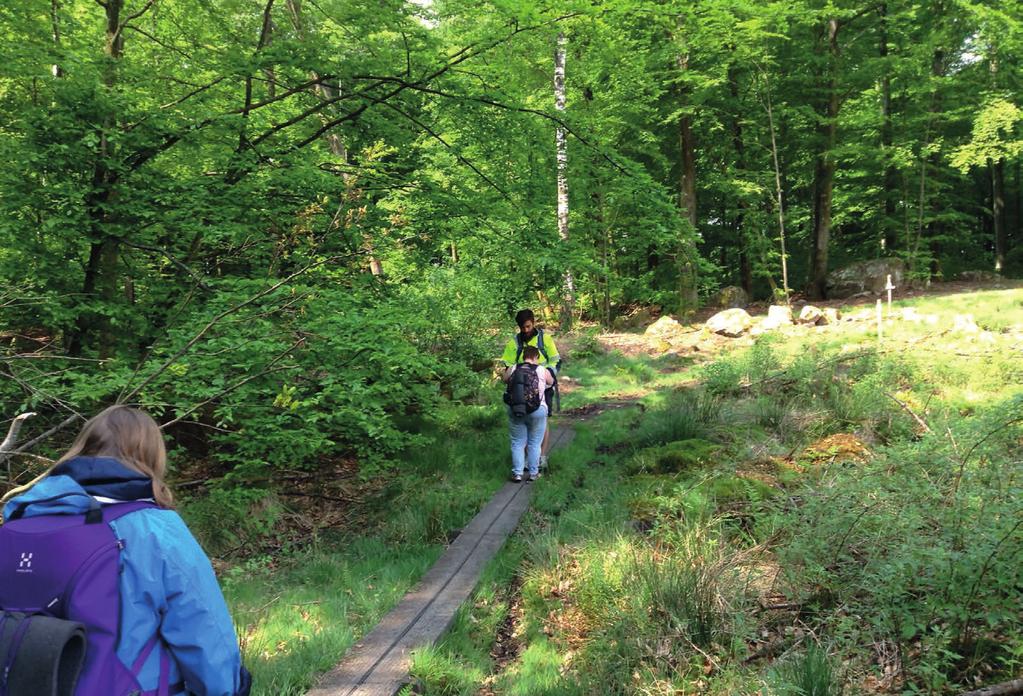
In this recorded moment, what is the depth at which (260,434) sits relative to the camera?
5.18m

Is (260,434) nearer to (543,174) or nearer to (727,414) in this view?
(543,174)

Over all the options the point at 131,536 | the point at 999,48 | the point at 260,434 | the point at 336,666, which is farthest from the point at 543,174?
the point at 999,48

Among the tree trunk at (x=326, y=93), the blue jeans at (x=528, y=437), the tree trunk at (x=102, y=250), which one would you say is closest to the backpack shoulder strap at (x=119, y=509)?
the tree trunk at (x=326, y=93)

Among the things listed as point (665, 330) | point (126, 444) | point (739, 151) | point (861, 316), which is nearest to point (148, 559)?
point (126, 444)

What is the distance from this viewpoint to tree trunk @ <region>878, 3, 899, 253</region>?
22281 millimetres

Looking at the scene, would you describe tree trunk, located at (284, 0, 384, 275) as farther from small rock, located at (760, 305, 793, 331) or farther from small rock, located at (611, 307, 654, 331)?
small rock, located at (611, 307, 654, 331)

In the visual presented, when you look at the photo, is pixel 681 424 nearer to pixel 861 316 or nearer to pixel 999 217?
pixel 861 316

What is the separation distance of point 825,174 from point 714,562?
23801 millimetres

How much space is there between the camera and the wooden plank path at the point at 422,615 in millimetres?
3332

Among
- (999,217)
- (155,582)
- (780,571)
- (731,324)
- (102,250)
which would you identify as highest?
(999,217)

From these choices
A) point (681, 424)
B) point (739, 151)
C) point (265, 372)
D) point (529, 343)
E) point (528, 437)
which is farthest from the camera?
point (739, 151)

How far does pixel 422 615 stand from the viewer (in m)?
4.11

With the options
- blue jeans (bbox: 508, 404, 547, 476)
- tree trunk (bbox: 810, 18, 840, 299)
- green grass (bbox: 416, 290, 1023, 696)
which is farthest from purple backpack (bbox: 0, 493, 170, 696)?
tree trunk (bbox: 810, 18, 840, 299)

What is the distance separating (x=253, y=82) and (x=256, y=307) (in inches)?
126
